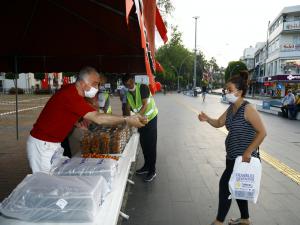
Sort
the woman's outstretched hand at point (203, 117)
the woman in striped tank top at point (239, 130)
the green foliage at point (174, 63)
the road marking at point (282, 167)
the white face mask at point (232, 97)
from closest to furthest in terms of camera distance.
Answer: the woman in striped tank top at point (239, 130) < the white face mask at point (232, 97) < the woman's outstretched hand at point (203, 117) < the road marking at point (282, 167) < the green foliage at point (174, 63)

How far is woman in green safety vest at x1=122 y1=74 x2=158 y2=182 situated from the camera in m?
5.63

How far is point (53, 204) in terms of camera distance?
2.42 metres

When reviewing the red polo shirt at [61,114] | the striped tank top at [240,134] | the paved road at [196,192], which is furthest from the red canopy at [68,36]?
the paved road at [196,192]

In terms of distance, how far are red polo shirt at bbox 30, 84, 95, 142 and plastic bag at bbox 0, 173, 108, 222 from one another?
87 centimetres

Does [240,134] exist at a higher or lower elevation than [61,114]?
lower

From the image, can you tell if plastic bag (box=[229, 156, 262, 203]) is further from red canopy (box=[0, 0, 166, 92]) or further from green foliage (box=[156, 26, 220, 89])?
green foliage (box=[156, 26, 220, 89])

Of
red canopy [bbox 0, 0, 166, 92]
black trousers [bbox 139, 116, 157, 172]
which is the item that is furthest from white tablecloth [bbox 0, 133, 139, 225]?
black trousers [bbox 139, 116, 157, 172]

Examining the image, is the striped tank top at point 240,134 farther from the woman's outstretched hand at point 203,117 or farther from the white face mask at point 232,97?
the woman's outstretched hand at point 203,117

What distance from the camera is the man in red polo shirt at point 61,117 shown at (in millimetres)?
3234

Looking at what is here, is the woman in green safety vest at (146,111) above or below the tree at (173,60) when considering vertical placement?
below

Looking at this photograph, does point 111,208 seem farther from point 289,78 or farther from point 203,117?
point 289,78

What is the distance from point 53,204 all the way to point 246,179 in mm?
2134

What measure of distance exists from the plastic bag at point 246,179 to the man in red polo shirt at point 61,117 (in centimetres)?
140

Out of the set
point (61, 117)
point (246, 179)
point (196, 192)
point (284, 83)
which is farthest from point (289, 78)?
Result: point (61, 117)
